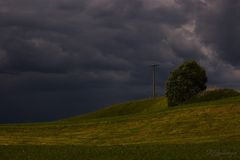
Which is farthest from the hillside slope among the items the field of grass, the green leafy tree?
the green leafy tree

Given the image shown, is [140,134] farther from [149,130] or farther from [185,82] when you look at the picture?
[185,82]

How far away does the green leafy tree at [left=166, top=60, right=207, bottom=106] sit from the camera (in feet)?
436

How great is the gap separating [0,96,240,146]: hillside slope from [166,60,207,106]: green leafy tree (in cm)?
3707

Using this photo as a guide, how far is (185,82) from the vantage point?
438ft

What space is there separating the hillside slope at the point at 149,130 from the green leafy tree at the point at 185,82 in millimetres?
37074

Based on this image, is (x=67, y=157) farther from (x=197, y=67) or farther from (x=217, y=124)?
(x=197, y=67)

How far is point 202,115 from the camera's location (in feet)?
287

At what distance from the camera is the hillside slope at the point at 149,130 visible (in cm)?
7456

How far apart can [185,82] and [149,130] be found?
170 ft

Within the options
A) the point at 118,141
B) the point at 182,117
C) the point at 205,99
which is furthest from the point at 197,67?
the point at 118,141

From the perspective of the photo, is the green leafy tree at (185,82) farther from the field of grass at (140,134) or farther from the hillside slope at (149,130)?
the field of grass at (140,134)

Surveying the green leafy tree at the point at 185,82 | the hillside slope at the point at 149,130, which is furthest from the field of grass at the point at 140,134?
the green leafy tree at the point at 185,82

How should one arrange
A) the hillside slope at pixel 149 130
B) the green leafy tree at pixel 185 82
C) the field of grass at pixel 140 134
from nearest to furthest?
the field of grass at pixel 140 134 < the hillside slope at pixel 149 130 < the green leafy tree at pixel 185 82

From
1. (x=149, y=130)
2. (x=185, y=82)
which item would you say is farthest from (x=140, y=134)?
(x=185, y=82)
